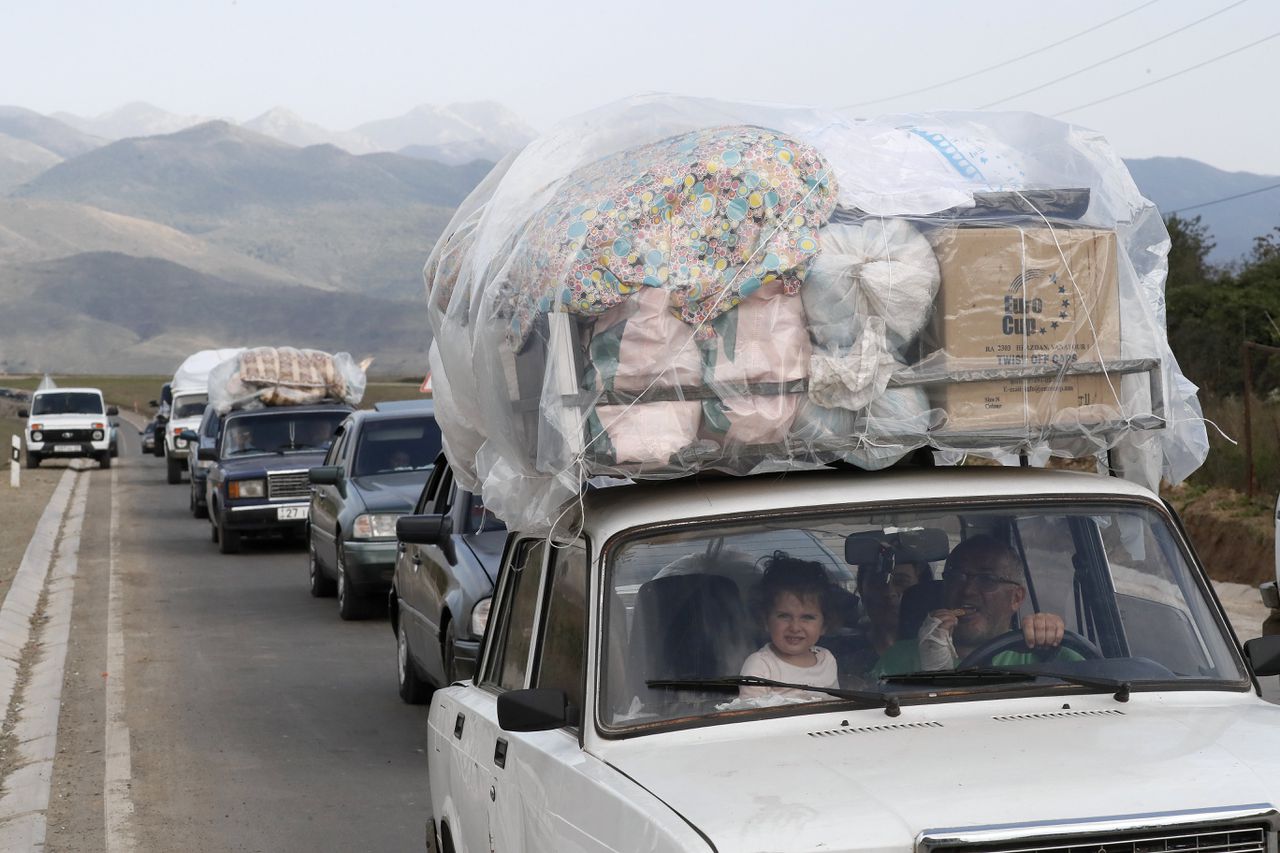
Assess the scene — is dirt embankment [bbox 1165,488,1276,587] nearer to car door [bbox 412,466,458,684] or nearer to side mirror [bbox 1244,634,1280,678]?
car door [bbox 412,466,458,684]

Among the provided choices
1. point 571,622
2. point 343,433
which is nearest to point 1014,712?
point 571,622

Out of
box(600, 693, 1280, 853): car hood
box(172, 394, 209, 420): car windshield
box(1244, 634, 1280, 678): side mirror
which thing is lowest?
box(172, 394, 209, 420): car windshield

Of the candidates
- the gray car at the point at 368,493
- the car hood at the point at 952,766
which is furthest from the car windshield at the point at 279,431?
the car hood at the point at 952,766

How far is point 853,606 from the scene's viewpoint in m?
4.41

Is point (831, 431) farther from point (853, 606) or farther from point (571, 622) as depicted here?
point (571, 622)

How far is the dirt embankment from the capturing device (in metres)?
15.7

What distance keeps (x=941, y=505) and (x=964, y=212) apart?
0.85 m

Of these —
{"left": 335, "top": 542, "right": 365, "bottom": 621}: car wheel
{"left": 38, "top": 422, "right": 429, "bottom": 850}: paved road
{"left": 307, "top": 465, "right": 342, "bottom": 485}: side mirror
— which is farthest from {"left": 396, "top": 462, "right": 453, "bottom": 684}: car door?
{"left": 307, "top": 465, "right": 342, "bottom": 485}: side mirror

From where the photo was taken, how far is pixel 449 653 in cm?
955

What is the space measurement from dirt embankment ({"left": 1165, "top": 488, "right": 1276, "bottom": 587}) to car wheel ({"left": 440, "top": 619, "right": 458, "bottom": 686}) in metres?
8.32

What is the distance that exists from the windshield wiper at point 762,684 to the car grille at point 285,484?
56.3ft

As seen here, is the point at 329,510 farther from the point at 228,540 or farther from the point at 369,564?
the point at 228,540

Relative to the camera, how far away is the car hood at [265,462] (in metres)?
20.7

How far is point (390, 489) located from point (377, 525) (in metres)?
0.58
